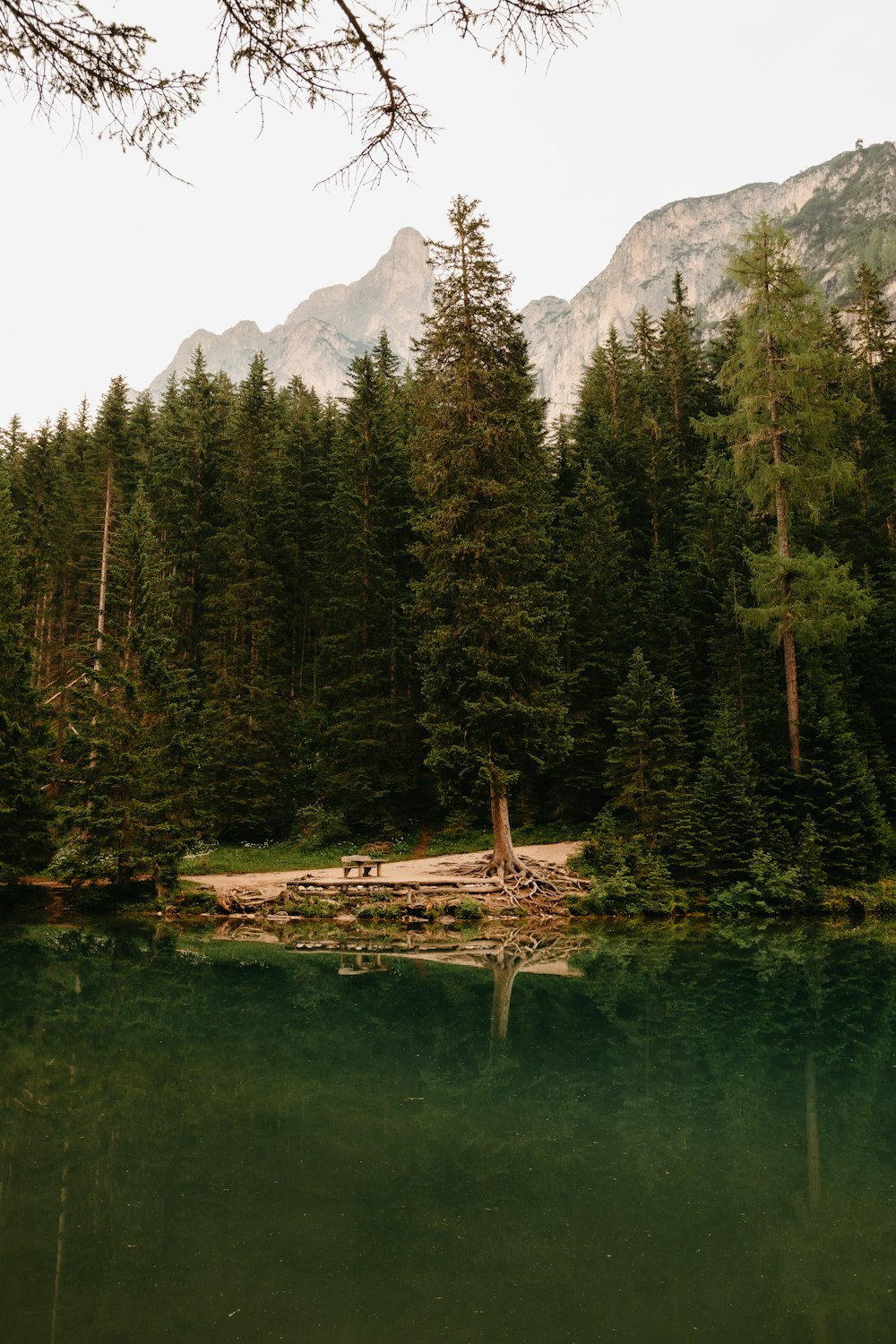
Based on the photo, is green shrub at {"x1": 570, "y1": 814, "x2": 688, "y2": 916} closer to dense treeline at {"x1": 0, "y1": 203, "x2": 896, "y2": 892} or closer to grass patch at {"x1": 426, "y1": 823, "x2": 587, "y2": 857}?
dense treeline at {"x1": 0, "y1": 203, "x2": 896, "y2": 892}

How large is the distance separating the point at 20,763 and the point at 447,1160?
17944 millimetres

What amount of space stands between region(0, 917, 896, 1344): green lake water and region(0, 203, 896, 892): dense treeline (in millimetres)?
8186

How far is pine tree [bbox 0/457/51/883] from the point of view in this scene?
20406mm

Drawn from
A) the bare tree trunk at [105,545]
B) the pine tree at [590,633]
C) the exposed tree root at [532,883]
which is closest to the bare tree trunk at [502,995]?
the exposed tree root at [532,883]

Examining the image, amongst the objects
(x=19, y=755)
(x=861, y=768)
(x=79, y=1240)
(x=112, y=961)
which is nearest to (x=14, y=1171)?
(x=79, y=1240)

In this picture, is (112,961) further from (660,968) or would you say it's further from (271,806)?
(271,806)

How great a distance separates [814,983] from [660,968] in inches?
95.7

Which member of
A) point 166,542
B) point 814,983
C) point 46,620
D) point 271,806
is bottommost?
point 814,983

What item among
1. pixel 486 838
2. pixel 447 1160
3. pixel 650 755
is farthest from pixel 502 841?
pixel 447 1160

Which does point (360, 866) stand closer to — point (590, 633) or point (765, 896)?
point (765, 896)

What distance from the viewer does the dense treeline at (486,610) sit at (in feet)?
67.0

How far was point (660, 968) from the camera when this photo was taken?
14.0 meters

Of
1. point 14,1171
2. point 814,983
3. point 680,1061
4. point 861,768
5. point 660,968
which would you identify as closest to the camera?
point 14,1171

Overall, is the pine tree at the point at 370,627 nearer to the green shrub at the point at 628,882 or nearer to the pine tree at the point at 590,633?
the pine tree at the point at 590,633
